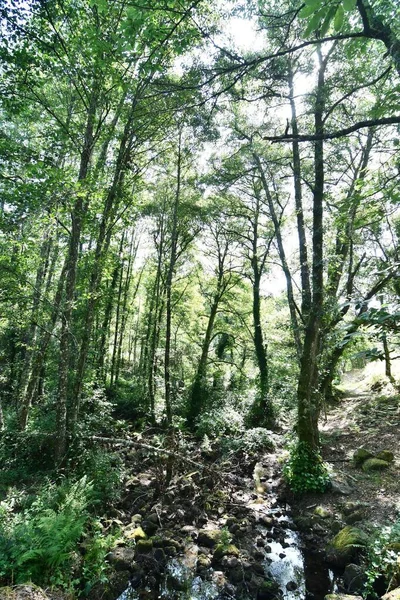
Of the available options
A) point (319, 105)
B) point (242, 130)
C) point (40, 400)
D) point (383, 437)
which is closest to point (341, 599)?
point (383, 437)

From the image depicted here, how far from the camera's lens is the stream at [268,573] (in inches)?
182

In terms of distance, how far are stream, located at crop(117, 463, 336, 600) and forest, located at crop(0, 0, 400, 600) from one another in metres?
0.03

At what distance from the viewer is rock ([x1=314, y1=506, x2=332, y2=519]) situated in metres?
6.13

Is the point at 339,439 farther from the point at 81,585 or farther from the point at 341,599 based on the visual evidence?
the point at 81,585

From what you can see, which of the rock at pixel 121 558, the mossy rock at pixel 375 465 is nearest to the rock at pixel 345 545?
the mossy rock at pixel 375 465

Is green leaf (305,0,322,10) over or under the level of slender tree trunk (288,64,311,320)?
under

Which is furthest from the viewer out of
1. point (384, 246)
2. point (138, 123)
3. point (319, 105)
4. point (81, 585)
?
point (384, 246)

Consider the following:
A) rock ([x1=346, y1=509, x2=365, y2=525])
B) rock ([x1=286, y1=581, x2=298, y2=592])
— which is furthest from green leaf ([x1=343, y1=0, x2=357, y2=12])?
rock ([x1=346, y1=509, x2=365, y2=525])

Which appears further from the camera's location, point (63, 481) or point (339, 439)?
point (339, 439)

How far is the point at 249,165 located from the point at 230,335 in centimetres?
890

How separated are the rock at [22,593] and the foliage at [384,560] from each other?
3.78 meters

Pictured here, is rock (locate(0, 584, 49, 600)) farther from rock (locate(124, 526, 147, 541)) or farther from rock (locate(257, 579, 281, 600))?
rock (locate(257, 579, 281, 600))

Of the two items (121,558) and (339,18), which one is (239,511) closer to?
(121,558)

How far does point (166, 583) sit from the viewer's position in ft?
15.9
